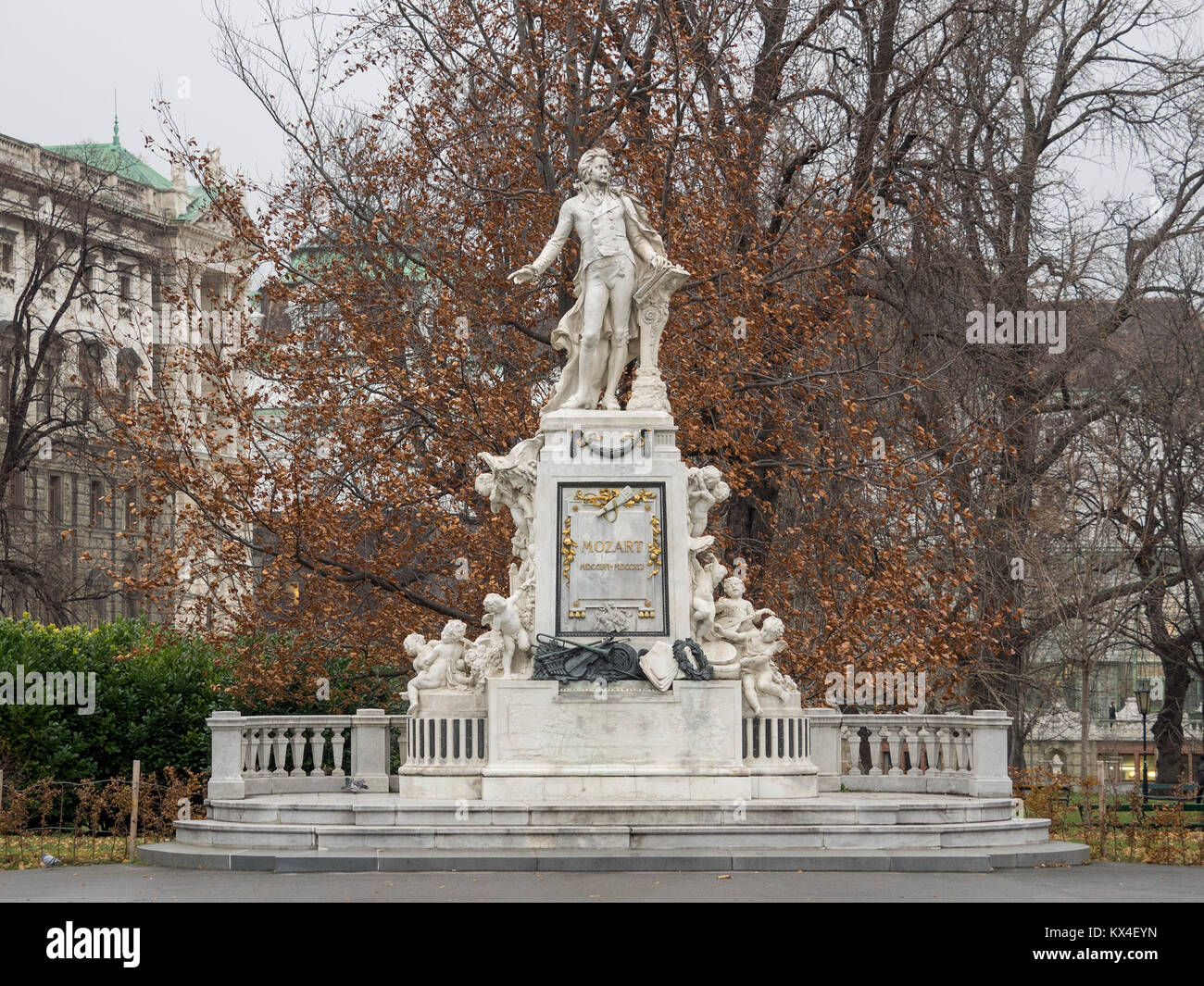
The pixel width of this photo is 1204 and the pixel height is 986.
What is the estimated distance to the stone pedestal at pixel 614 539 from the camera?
16.7 metres

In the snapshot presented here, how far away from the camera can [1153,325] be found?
1288 inches

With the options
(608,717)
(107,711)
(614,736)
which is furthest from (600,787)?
(107,711)

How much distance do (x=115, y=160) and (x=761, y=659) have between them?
36.4m

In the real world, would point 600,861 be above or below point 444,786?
below

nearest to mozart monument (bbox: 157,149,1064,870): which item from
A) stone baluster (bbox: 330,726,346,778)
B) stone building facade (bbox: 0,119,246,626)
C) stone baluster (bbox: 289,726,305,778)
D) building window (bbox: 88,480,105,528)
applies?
stone baluster (bbox: 289,726,305,778)

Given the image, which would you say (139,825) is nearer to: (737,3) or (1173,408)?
(737,3)

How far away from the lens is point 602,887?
12953 mm

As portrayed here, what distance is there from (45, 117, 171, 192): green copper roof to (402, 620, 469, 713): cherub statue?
21351mm

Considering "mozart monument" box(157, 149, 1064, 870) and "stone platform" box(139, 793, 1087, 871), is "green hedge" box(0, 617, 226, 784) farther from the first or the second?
"stone platform" box(139, 793, 1087, 871)

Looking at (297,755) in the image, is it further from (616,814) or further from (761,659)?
(761,659)

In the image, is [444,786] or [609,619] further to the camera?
[609,619]

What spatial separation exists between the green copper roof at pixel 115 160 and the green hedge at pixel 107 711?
47.3ft

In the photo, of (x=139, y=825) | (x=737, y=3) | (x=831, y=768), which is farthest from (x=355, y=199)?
(x=831, y=768)

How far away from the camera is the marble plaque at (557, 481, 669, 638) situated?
16.7 m
